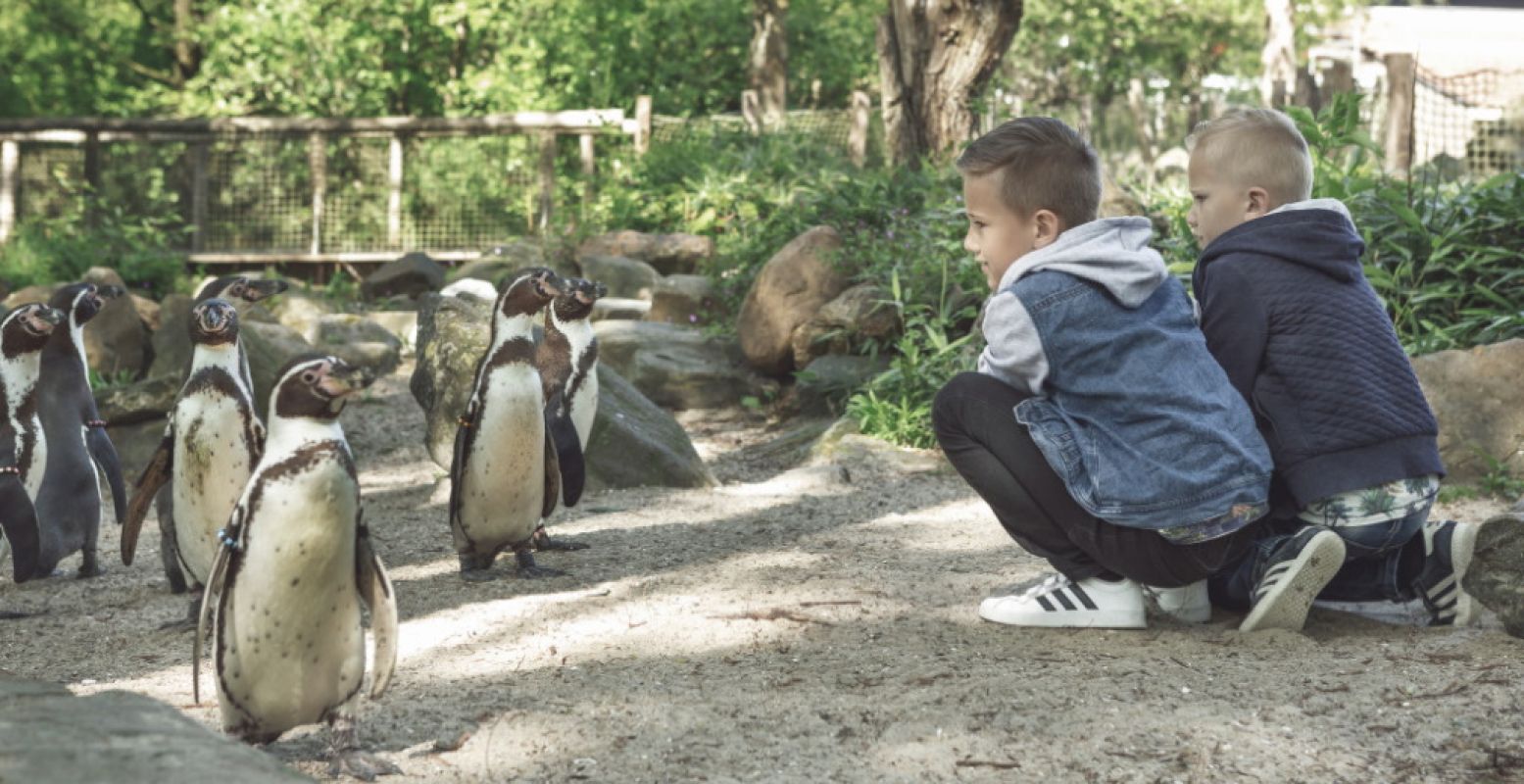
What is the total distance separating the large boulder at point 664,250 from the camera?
1209 centimetres

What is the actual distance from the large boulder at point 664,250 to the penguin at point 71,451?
681 cm

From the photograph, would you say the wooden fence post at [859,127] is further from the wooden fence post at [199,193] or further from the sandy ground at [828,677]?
the sandy ground at [828,677]

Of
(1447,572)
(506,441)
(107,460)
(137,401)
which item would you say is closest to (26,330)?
(107,460)

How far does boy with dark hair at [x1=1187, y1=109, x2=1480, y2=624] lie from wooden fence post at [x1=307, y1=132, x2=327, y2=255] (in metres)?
11.6

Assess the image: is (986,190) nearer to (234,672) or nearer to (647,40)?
(234,672)

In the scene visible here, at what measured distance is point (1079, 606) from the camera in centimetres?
381

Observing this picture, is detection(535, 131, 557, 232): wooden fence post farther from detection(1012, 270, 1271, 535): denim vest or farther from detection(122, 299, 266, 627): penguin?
detection(1012, 270, 1271, 535): denim vest

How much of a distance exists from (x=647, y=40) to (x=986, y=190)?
1512 centimetres

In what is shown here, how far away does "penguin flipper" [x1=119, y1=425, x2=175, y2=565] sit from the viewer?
4.29 metres

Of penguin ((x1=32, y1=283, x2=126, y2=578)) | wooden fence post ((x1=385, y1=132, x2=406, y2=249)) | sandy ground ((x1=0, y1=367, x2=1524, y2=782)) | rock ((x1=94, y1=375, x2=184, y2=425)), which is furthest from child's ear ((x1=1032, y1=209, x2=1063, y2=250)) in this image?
wooden fence post ((x1=385, y1=132, x2=406, y2=249))

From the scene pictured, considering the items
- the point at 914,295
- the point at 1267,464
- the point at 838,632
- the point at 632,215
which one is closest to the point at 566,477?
the point at 838,632

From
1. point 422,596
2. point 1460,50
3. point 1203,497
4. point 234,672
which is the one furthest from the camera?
point 1460,50

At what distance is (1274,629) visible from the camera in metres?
3.69

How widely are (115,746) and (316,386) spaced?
83 centimetres
